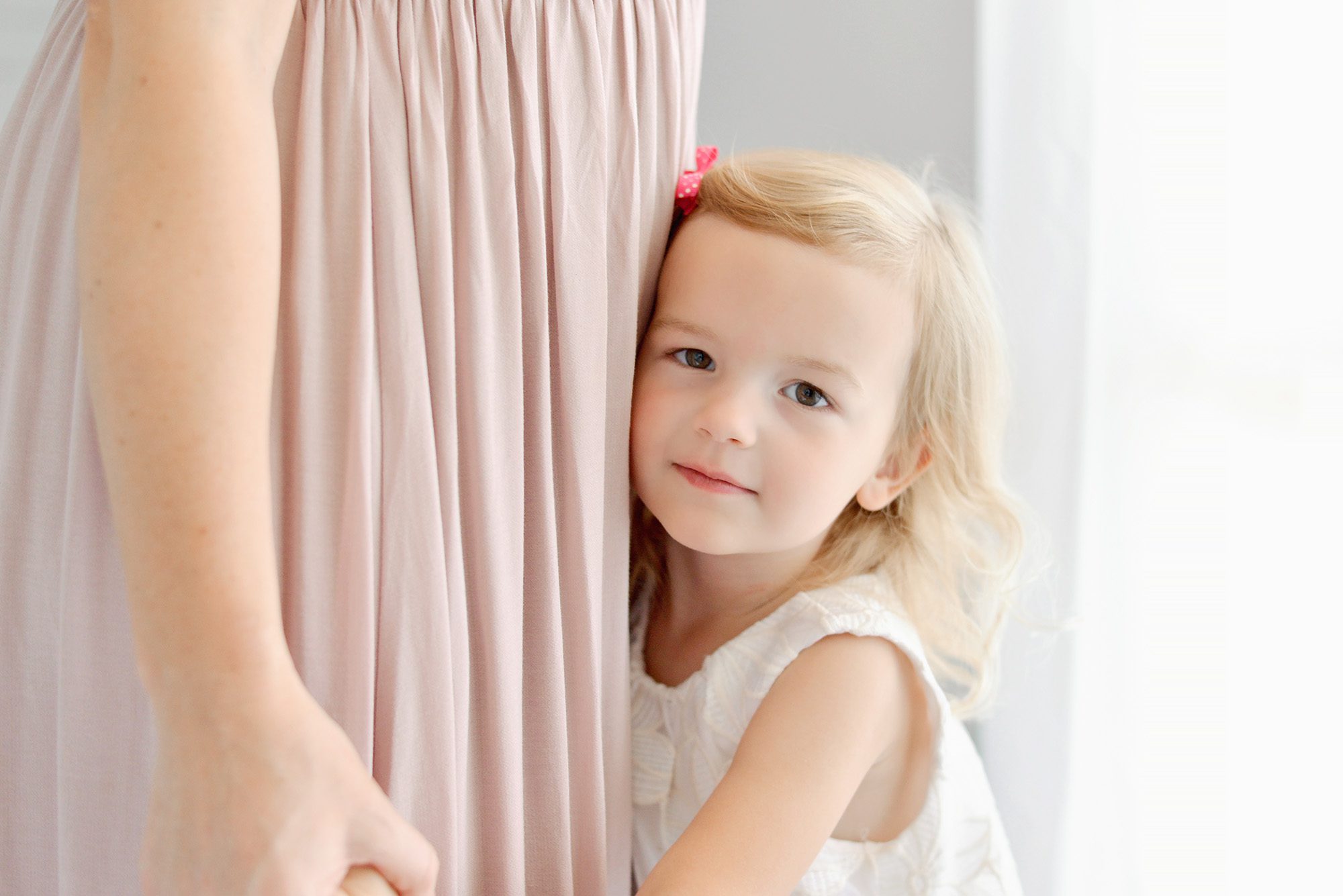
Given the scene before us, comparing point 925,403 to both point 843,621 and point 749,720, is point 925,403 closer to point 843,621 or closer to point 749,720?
point 843,621

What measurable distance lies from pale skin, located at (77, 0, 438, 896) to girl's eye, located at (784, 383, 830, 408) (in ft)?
1.59

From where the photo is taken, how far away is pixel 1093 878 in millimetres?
1293

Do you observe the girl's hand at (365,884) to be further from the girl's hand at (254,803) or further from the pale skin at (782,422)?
the pale skin at (782,422)

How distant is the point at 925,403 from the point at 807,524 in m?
0.18

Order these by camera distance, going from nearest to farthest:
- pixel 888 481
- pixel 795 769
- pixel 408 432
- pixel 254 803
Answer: pixel 254 803 < pixel 408 432 < pixel 795 769 < pixel 888 481

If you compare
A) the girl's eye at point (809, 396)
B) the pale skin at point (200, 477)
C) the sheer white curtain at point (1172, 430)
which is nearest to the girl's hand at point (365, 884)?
the pale skin at point (200, 477)

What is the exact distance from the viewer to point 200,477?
59 cm

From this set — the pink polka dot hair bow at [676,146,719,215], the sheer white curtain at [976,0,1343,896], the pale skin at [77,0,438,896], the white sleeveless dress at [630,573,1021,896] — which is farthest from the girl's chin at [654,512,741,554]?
the sheer white curtain at [976,0,1343,896]

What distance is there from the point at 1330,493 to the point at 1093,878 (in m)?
0.57

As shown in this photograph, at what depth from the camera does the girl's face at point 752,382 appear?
36.9 inches

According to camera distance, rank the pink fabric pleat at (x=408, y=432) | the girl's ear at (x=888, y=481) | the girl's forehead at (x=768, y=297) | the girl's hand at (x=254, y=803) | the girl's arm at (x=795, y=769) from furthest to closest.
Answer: the girl's ear at (x=888, y=481)
the girl's forehead at (x=768, y=297)
the girl's arm at (x=795, y=769)
the pink fabric pleat at (x=408, y=432)
the girl's hand at (x=254, y=803)

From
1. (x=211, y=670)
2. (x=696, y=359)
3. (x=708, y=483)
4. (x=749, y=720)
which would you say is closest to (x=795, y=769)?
(x=749, y=720)

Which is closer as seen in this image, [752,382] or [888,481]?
[752,382]

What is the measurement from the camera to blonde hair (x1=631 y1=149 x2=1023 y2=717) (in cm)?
97
